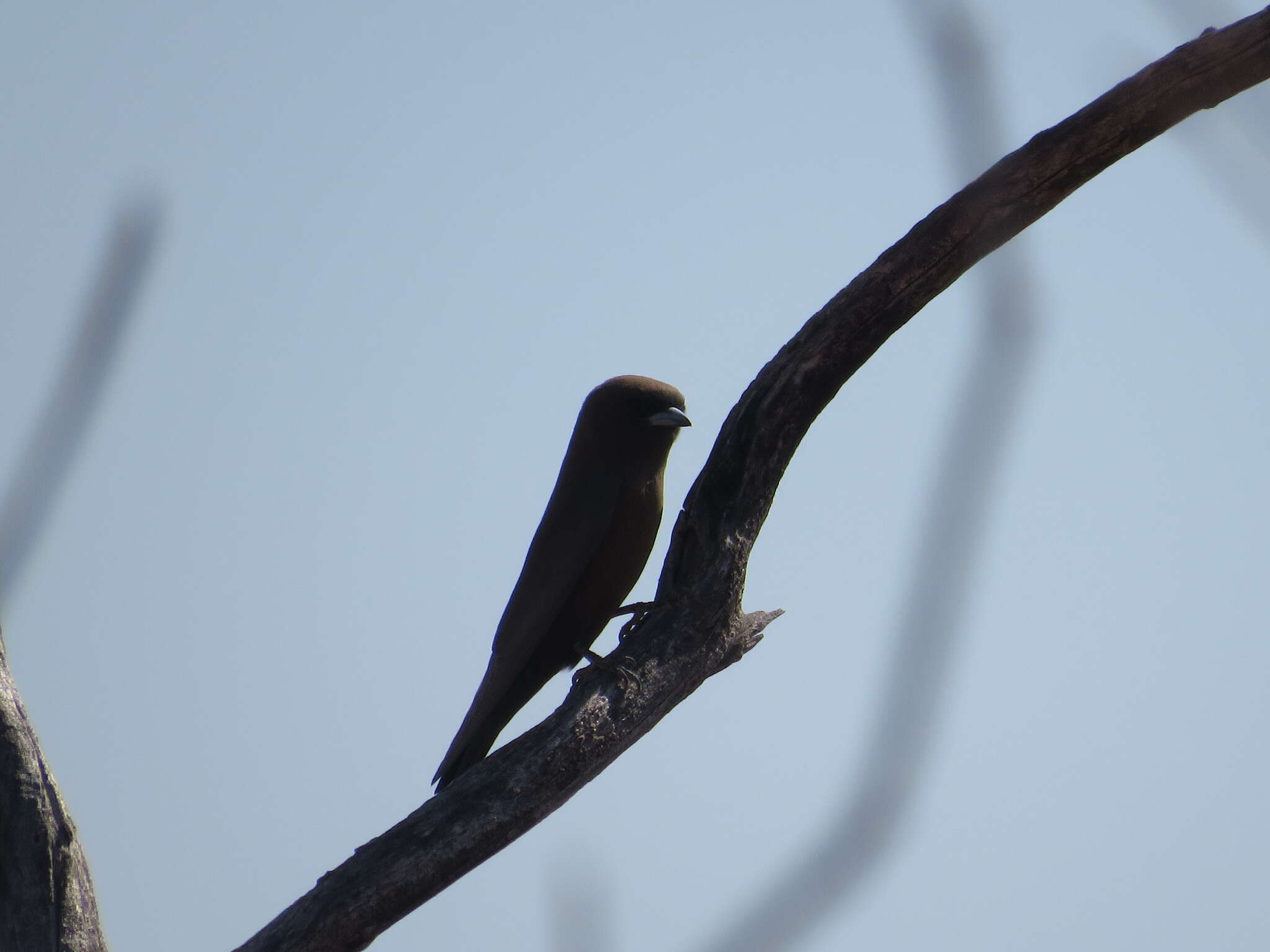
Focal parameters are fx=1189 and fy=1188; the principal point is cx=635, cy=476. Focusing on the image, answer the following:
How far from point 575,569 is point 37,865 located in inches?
83.3

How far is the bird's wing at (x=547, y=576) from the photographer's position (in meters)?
4.55

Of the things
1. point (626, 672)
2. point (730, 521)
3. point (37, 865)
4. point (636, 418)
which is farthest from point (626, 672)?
point (636, 418)

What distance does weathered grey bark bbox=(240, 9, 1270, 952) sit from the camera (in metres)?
2.94

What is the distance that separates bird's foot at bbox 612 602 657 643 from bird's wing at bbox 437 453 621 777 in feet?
0.80

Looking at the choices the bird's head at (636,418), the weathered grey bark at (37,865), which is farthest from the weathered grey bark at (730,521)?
the bird's head at (636,418)

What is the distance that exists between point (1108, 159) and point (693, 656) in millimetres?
1776

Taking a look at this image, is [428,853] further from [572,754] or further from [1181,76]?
[1181,76]

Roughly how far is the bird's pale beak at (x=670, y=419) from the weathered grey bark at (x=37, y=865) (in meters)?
2.63

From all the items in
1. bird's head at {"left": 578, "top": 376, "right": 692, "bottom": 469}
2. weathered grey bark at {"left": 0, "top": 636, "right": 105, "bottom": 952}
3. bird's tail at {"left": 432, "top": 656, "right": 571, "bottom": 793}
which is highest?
bird's head at {"left": 578, "top": 376, "right": 692, "bottom": 469}

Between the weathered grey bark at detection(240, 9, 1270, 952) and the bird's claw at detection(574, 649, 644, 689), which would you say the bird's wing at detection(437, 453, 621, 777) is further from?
the bird's claw at detection(574, 649, 644, 689)

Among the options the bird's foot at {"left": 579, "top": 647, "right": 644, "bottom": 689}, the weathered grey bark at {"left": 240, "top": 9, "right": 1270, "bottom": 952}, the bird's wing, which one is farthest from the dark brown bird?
the bird's foot at {"left": 579, "top": 647, "right": 644, "bottom": 689}

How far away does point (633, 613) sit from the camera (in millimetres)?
4492

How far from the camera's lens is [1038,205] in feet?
10.3

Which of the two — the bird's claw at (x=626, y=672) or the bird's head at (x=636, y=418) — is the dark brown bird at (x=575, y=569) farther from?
the bird's claw at (x=626, y=672)
